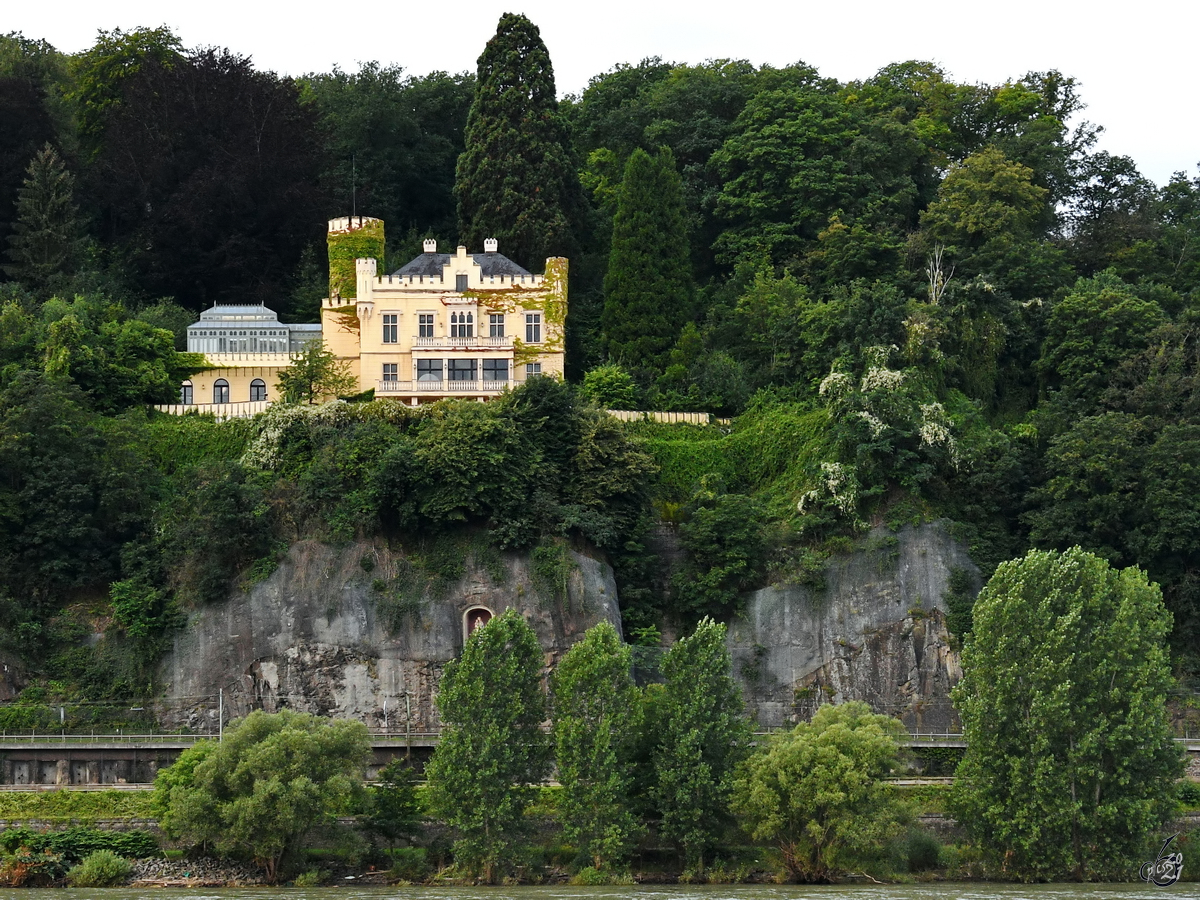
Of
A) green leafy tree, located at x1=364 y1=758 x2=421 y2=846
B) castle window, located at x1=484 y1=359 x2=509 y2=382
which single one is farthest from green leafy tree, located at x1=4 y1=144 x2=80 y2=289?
green leafy tree, located at x1=364 y1=758 x2=421 y2=846

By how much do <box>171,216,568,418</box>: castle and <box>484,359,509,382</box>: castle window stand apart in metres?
0.04

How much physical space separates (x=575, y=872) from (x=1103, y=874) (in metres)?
14.4

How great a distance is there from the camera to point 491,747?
6303cm

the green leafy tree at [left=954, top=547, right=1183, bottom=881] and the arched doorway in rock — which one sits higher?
the arched doorway in rock

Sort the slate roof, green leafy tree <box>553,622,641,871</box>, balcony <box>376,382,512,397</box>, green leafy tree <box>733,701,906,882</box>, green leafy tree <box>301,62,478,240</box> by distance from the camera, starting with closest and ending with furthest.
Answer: green leafy tree <box>733,701,906,882</box> < green leafy tree <box>553,622,641,871</box> < balcony <box>376,382,512,397</box> < the slate roof < green leafy tree <box>301,62,478,240</box>

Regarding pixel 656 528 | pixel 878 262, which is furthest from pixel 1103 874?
pixel 878 262

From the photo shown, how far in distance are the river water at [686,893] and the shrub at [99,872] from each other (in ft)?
1.42

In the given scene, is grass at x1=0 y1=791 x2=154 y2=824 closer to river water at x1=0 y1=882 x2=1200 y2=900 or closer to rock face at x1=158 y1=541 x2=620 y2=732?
river water at x1=0 y1=882 x2=1200 y2=900

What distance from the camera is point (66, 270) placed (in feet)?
301

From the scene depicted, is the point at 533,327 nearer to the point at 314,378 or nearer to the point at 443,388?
the point at 443,388

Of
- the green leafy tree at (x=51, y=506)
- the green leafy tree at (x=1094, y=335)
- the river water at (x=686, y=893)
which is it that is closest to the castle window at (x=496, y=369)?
the green leafy tree at (x=51, y=506)

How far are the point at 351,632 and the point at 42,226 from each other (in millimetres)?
27591

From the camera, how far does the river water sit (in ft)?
195

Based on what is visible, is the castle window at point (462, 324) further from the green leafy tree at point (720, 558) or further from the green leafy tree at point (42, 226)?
the green leafy tree at point (42, 226)
